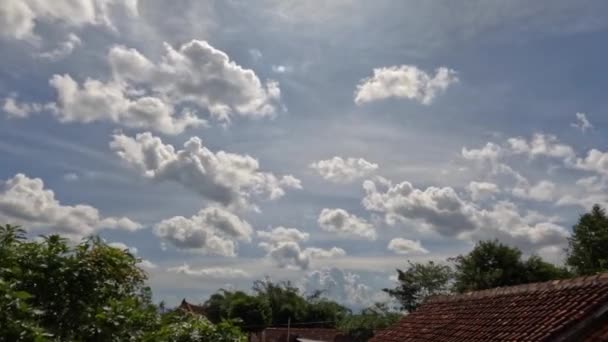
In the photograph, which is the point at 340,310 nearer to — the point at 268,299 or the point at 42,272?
the point at 268,299

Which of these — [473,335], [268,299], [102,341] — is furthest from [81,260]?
[268,299]

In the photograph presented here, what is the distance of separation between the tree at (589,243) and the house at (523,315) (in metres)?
24.7

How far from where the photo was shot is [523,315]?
40.1 ft

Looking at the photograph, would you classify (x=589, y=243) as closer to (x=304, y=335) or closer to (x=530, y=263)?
(x=530, y=263)

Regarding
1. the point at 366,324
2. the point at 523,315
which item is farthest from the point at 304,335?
the point at 523,315

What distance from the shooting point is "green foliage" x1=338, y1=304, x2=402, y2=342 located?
46.9 m

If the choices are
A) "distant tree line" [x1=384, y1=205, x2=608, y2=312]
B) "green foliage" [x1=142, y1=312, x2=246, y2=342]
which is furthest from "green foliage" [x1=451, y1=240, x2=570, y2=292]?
"green foliage" [x1=142, y1=312, x2=246, y2=342]

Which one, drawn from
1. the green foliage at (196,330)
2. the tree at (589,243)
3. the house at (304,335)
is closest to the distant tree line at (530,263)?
the tree at (589,243)

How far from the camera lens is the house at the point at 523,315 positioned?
10438 mm

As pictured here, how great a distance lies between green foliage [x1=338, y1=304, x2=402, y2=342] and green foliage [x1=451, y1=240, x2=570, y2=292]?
1116 centimetres

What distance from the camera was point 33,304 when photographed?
5.91 meters

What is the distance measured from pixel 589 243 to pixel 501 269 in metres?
7.31

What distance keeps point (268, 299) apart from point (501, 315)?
2338 inches

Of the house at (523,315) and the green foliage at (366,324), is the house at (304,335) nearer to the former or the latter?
the green foliage at (366,324)
